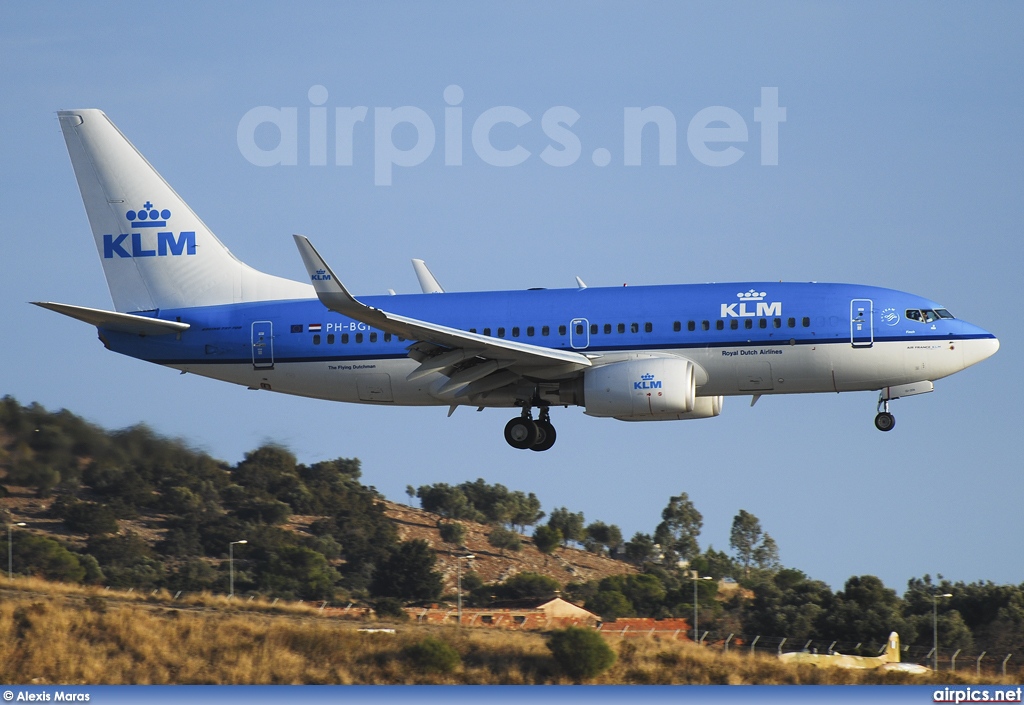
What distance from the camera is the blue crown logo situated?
156ft

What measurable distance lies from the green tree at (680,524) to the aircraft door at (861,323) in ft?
296

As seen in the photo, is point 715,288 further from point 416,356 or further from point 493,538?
point 493,538

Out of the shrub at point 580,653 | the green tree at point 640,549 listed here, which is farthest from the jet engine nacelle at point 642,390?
the green tree at point 640,549

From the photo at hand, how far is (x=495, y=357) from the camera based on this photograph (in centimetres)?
4041

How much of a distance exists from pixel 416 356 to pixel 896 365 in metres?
13.9

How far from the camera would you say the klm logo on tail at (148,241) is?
4697cm

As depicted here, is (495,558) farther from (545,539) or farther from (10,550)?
(10,550)

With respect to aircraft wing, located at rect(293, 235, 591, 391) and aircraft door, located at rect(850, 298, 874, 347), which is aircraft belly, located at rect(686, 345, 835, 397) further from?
aircraft wing, located at rect(293, 235, 591, 391)

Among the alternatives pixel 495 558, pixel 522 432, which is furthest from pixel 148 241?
pixel 495 558

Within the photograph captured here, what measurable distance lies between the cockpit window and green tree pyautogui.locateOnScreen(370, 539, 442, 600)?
121ft

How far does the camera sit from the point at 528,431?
43281 mm

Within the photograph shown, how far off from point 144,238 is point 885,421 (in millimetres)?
25084

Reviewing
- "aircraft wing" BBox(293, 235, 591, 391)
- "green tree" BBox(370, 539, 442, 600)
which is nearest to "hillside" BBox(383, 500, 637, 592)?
"green tree" BBox(370, 539, 442, 600)

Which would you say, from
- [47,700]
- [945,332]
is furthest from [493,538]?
[47,700]
